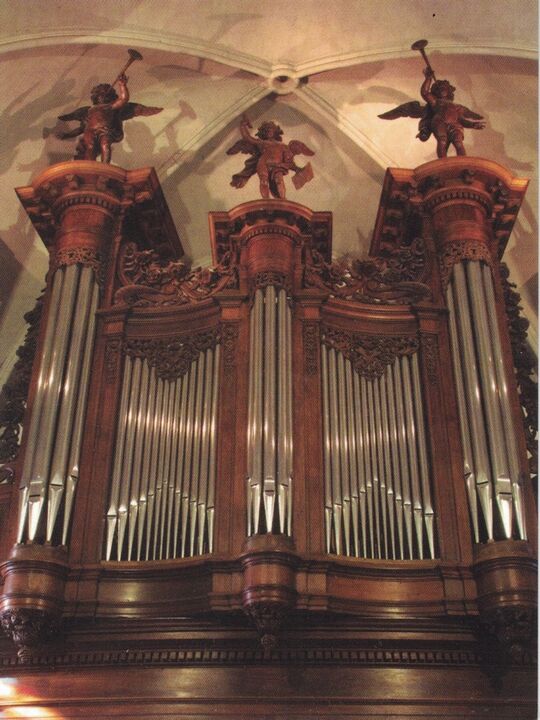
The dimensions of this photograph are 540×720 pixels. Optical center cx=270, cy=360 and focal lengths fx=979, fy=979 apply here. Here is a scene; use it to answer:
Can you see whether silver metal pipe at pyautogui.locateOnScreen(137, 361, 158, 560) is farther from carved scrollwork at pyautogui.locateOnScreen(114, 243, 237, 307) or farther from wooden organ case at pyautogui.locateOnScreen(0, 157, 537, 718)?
carved scrollwork at pyautogui.locateOnScreen(114, 243, 237, 307)

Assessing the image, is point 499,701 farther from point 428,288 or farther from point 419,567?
point 428,288

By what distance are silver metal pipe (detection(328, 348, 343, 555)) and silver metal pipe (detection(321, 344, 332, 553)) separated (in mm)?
23

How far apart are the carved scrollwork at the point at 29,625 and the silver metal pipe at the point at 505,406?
3099 millimetres

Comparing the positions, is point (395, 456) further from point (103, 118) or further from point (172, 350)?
point (103, 118)

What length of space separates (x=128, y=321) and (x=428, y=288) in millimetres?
2483

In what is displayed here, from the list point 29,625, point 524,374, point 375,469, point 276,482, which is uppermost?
point 524,374

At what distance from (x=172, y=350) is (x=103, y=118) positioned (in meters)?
2.86

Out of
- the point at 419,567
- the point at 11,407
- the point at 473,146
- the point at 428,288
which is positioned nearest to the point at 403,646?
the point at 419,567

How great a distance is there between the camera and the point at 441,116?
30.3 feet

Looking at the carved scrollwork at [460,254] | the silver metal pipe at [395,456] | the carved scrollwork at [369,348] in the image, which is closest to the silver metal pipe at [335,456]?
the carved scrollwork at [369,348]

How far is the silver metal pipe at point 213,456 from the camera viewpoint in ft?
21.7

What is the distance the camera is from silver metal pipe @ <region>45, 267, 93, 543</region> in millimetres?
6801

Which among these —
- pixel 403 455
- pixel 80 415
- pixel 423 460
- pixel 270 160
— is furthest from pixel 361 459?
pixel 270 160

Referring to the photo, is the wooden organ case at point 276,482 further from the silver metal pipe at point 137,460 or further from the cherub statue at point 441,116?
the cherub statue at point 441,116
